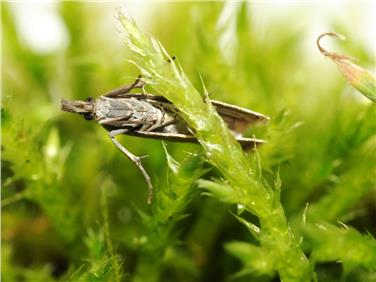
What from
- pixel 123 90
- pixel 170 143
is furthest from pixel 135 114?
pixel 170 143

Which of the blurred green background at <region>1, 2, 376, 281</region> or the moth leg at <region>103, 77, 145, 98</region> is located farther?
the blurred green background at <region>1, 2, 376, 281</region>

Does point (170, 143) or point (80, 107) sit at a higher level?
point (80, 107)

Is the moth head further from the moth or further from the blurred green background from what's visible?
the blurred green background

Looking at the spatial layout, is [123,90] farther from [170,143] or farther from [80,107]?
[170,143]

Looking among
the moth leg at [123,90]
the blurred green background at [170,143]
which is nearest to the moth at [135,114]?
the moth leg at [123,90]

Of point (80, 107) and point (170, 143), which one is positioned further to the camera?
point (170, 143)

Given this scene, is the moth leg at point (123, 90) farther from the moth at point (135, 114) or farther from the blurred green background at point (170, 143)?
the blurred green background at point (170, 143)

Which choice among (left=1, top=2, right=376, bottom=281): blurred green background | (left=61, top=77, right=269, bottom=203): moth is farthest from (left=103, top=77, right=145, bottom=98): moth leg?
(left=1, top=2, right=376, bottom=281): blurred green background

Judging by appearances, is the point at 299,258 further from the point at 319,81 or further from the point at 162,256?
the point at 319,81

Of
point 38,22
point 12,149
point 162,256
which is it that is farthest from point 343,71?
point 38,22
